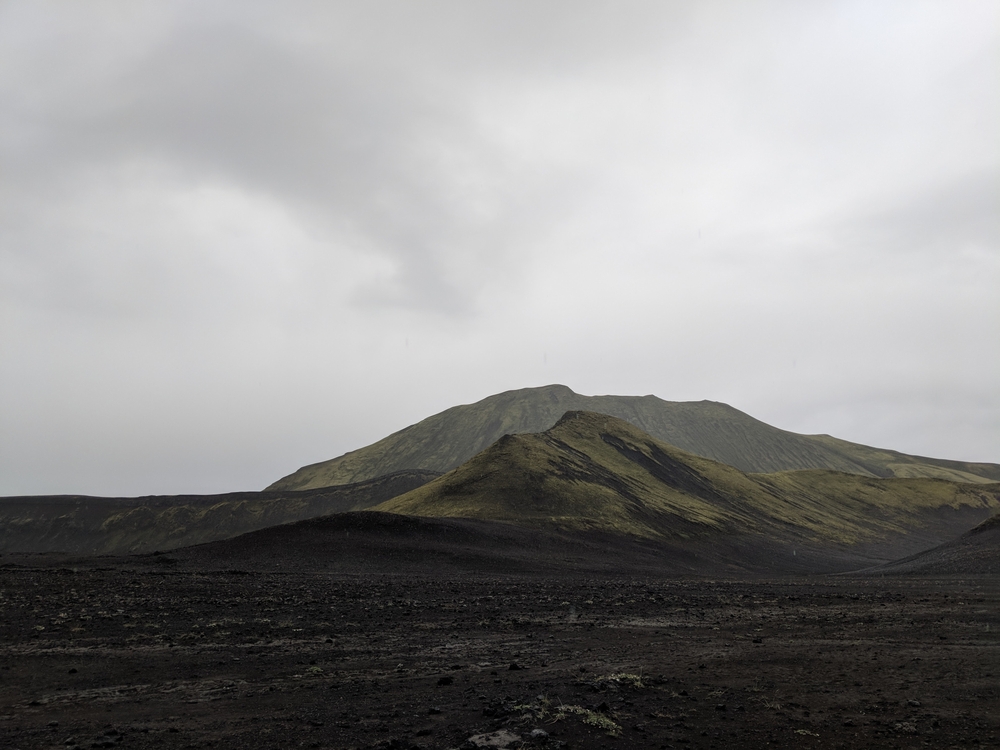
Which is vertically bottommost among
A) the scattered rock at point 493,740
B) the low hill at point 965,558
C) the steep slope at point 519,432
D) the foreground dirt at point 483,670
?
the low hill at point 965,558

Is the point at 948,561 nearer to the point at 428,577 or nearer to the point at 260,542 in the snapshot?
the point at 428,577

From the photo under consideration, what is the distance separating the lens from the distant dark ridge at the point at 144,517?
89.4 m

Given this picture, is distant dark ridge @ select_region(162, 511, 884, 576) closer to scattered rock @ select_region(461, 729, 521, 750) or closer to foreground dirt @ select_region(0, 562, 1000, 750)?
foreground dirt @ select_region(0, 562, 1000, 750)

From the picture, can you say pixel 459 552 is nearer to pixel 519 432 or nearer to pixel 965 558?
pixel 965 558

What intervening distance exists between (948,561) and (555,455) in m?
40.4

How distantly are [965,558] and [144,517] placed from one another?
338 feet

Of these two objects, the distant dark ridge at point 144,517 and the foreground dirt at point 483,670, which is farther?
the distant dark ridge at point 144,517

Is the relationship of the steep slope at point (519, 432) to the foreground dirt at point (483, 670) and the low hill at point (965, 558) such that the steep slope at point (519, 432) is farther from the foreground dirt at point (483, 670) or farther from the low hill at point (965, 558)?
the foreground dirt at point (483, 670)

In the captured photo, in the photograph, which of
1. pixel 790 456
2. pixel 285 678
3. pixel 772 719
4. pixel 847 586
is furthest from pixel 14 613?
pixel 790 456

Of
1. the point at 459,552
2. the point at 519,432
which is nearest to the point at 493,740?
the point at 459,552

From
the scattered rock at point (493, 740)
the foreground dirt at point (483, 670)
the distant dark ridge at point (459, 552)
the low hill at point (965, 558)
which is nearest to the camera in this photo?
the scattered rock at point (493, 740)

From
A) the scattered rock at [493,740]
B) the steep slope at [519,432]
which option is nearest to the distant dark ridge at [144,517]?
the steep slope at [519,432]

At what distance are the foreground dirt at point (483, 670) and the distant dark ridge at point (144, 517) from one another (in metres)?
71.2

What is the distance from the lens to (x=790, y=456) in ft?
619
